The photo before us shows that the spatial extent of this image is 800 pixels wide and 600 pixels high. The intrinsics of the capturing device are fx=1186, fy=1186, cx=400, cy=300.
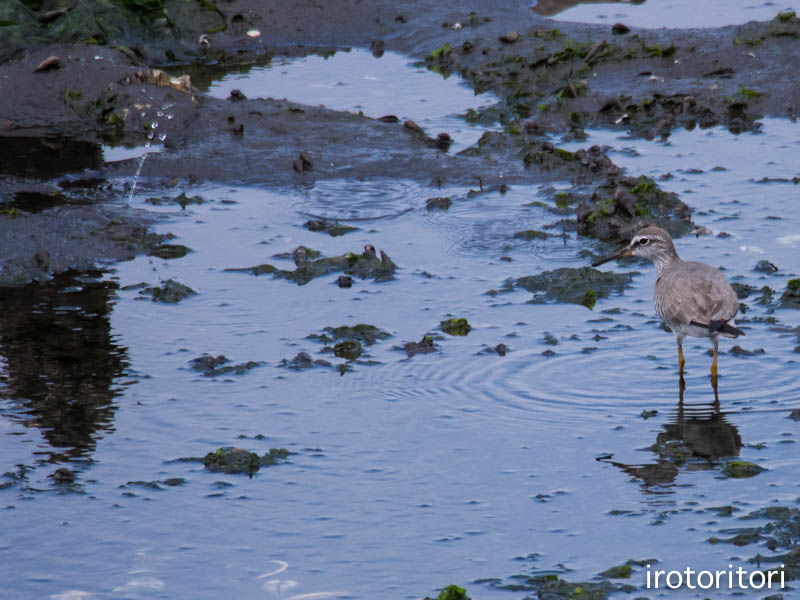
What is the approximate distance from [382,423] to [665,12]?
44.5 feet

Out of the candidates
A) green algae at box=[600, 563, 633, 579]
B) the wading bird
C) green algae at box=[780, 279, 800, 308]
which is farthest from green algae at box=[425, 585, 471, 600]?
green algae at box=[780, 279, 800, 308]

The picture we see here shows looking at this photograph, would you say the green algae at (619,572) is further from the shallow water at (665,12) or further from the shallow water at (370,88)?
the shallow water at (665,12)

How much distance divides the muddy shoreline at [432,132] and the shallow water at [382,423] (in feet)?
3.89

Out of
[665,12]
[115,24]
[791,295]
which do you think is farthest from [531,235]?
[665,12]

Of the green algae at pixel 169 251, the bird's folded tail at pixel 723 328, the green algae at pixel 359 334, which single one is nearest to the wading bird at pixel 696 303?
the bird's folded tail at pixel 723 328

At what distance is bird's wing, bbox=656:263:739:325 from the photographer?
7.86 m

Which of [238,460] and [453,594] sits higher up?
[238,460]

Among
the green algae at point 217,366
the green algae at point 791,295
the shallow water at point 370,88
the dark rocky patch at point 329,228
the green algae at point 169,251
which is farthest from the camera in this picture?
the shallow water at point 370,88

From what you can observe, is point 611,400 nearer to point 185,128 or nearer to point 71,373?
point 71,373

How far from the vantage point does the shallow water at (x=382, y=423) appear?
5973 millimetres

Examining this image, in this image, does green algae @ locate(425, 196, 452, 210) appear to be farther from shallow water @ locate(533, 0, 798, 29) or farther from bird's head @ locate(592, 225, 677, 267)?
shallow water @ locate(533, 0, 798, 29)

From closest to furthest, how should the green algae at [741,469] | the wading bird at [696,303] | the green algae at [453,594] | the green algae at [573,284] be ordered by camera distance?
the green algae at [453,594] < the green algae at [741,469] < the wading bird at [696,303] < the green algae at [573,284]

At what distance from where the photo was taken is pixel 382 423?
7551 mm

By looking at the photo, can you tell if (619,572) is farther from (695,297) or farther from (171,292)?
(171,292)
